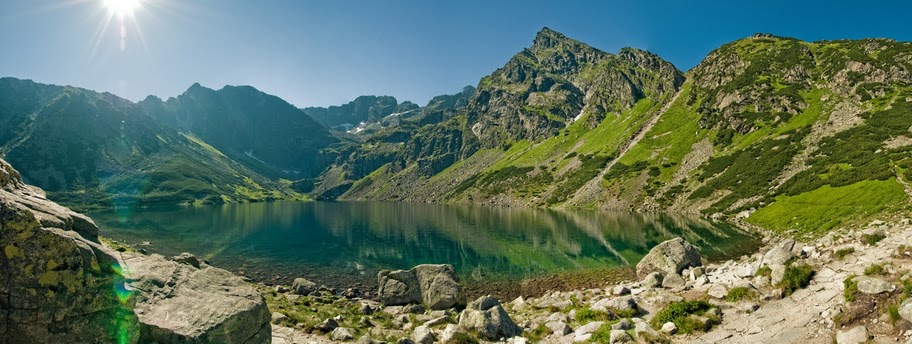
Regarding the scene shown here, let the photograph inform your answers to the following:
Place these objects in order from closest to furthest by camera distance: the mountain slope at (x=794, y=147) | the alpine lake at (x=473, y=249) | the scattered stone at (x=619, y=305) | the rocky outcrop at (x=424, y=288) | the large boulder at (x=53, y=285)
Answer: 1. the large boulder at (x=53, y=285)
2. the scattered stone at (x=619, y=305)
3. the rocky outcrop at (x=424, y=288)
4. the alpine lake at (x=473, y=249)
5. the mountain slope at (x=794, y=147)

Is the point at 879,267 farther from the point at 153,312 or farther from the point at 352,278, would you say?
the point at 352,278

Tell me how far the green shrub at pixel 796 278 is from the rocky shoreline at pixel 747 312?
4cm

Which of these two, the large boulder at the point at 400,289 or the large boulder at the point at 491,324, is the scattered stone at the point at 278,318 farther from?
the large boulder at the point at 400,289

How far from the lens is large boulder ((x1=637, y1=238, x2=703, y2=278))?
39.7 metres

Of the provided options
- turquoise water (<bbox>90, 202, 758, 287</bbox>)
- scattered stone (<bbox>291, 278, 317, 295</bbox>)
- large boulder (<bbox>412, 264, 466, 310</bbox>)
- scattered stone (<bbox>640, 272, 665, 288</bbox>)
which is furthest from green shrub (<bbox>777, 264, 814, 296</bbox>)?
scattered stone (<bbox>291, 278, 317, 295</bbox>)

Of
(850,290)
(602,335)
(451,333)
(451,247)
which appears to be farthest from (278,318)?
(451,247)

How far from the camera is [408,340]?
2134cm

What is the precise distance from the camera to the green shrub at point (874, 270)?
51.7 ft

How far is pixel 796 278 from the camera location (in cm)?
1869

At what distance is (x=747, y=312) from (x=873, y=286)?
17.2 ft

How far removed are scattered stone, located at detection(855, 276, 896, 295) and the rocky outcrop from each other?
2696 cm

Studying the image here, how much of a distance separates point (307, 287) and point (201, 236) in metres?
68.6

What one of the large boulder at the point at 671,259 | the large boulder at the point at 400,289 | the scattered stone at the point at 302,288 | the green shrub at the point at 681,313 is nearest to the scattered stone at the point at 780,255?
the green shrub at the point at 681,313

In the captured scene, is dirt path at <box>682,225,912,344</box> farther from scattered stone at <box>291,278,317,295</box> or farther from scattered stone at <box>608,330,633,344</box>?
scattered stone at <box>291,278,317,295</box>
